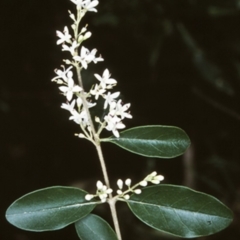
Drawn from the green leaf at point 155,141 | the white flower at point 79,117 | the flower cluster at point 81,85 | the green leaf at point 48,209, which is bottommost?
the green leaf at point 48,209

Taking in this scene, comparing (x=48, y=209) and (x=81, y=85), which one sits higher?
(x=81, y=85)

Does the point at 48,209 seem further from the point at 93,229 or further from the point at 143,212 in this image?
the point at 143,212

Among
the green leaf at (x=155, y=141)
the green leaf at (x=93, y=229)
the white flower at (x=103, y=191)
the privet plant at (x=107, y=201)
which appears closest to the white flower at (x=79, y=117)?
the privet plant at (x=107, y=201)

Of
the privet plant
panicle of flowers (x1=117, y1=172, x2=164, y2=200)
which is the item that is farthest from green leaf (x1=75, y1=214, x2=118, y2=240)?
panicle of flowers (x1=117, y1=172, x2=164, y2=200)

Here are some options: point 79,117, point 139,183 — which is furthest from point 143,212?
point 79,117

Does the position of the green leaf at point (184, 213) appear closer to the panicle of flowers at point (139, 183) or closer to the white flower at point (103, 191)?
the panicle of flowers at point (139, 183)

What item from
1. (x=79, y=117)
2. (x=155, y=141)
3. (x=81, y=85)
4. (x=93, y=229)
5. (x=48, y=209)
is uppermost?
(x=81, y=85)

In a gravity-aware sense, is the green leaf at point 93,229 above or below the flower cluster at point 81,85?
below

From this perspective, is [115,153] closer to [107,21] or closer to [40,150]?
[40,150]
